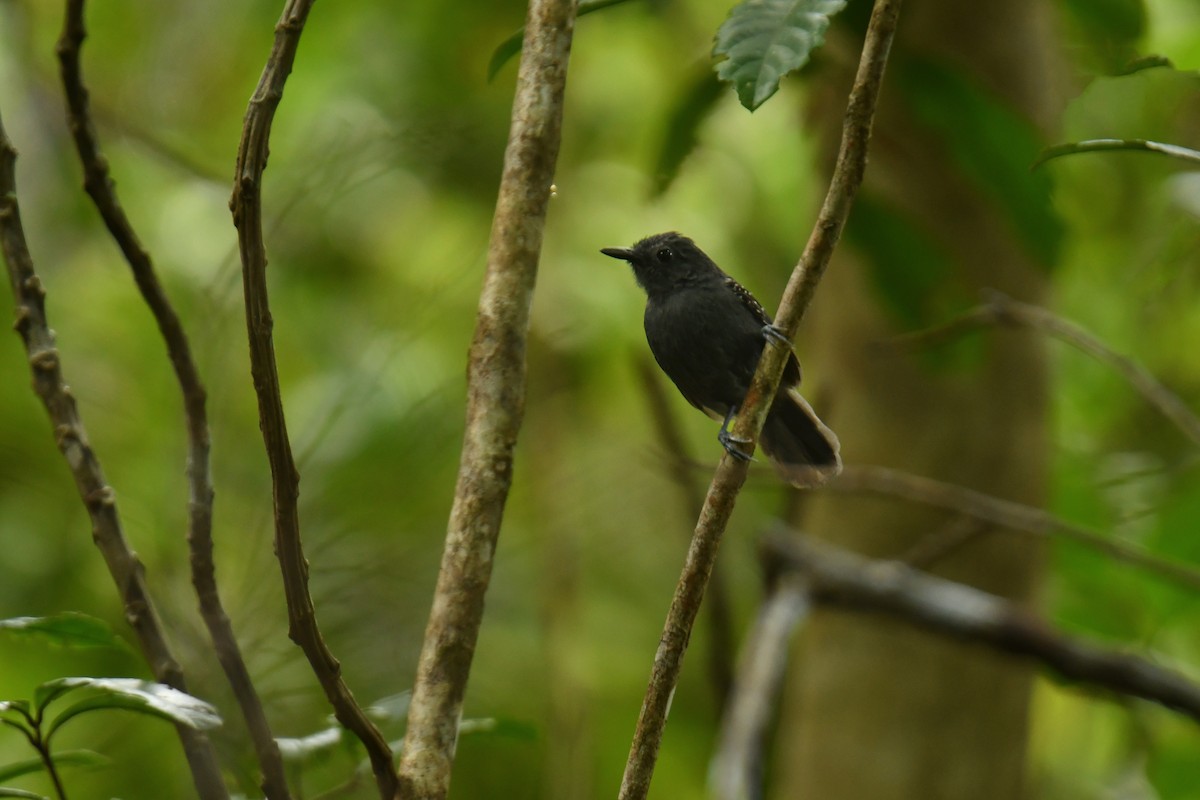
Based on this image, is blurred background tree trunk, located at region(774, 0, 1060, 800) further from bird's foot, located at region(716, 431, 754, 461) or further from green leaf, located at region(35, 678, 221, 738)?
green leaf, located at region(35, 678, 221, 738)

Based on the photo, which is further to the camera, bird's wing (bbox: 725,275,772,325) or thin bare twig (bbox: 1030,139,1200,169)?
bird's wing (bbox: 725,275,772,325)

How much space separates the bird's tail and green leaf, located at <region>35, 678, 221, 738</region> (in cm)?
97

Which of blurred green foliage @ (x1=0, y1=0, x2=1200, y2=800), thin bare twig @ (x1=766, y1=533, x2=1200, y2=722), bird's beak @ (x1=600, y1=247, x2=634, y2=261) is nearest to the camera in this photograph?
bird's beak @ (x1=600, y1=247, x2=634, y2=261)

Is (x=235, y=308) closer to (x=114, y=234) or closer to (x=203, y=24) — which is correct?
(x=114, y=234)

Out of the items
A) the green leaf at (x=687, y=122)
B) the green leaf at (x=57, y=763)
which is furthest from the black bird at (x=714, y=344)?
the green leaf at (x=57, y=763)

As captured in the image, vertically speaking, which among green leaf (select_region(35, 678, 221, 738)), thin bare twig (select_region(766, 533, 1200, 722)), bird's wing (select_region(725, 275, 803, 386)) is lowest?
thin bare twig (select_region(766, 533, 1200, 722))

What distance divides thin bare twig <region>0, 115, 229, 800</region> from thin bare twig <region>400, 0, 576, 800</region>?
10.4 inches

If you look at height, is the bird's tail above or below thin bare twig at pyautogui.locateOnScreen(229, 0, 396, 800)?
below

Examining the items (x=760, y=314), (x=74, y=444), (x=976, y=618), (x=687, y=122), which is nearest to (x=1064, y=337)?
(x=976, y=618)

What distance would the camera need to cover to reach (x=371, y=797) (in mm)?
2434

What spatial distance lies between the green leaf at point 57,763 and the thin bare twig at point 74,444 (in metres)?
0.14

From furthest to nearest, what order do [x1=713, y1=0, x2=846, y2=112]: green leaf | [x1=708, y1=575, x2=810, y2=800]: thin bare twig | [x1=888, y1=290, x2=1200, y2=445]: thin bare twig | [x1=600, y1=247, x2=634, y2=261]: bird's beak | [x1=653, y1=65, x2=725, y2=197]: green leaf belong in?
[x1=888, y1=290, x2=1200, y2=445]: thin bare twig
[x1=653, y1=65, x2=725, y2=197]: green leaf
[x1=600, y1=247, x2=634, y2=261]: bird's beak
[x1=708, y1=575, x2=810, y2=800]: thin bare twig
[x1=713, y1=0, x2=846, y2=112]: green leaf

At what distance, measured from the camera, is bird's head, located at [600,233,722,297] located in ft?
6.11

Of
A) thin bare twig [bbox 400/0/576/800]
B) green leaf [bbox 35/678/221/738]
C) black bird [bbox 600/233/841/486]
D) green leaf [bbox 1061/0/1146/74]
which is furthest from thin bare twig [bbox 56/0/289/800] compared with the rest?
green leaf [bbox 1061/0/1146/74]
